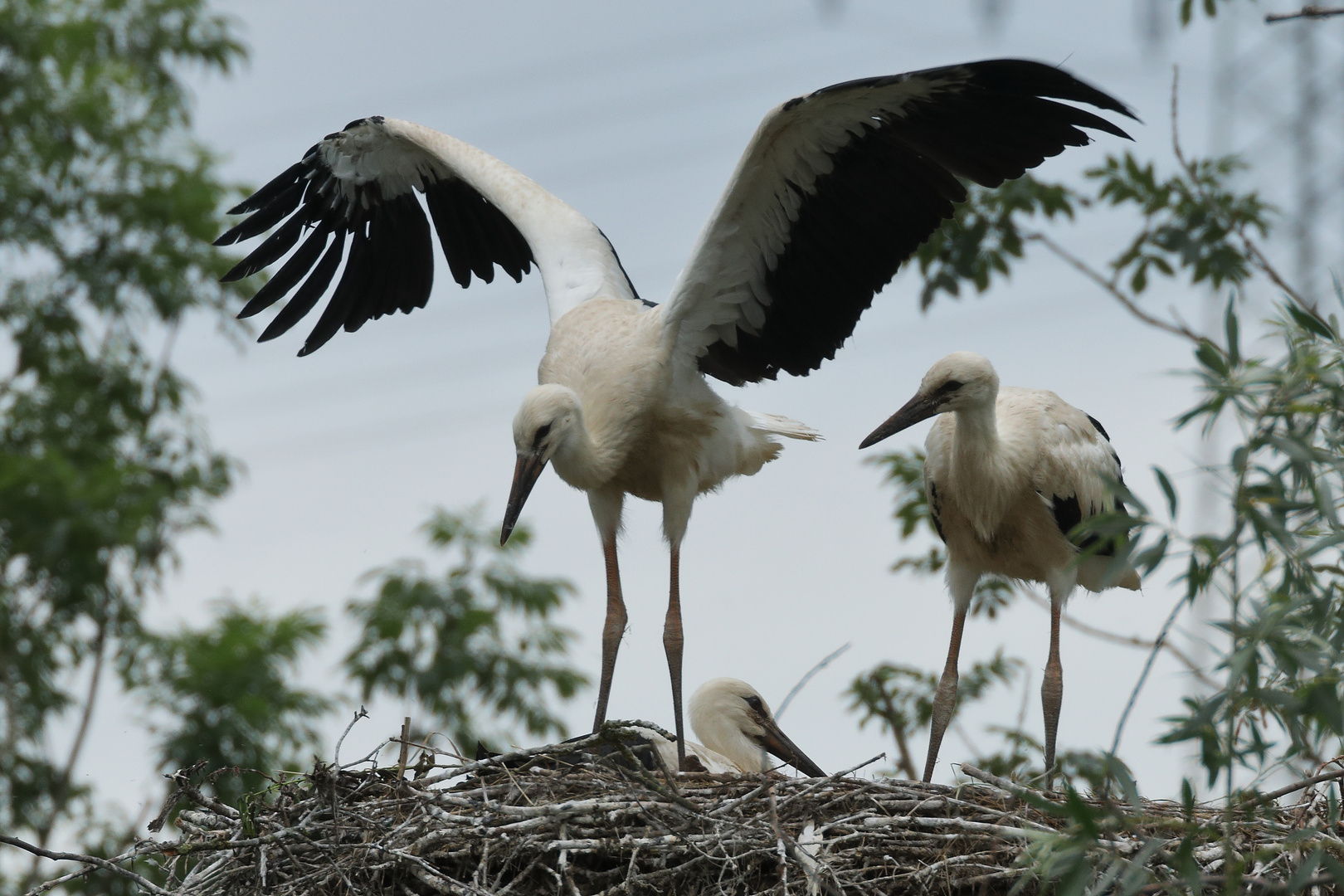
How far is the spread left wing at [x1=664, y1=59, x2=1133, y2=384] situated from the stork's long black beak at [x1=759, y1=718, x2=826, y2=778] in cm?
117

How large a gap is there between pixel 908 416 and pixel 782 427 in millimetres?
840

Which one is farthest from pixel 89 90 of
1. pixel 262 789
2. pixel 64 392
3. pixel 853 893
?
pixel 853 893

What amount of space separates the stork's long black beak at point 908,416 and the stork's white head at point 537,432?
0.89 m

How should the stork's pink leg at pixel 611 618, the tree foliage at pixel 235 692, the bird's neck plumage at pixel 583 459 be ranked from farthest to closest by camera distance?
the tree foliage at pixel 235 692, the stork's pink leg at pixel 611 618, the bird's neck plumage at pixel 583 459

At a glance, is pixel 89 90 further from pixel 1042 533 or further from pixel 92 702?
pixel 1042 533

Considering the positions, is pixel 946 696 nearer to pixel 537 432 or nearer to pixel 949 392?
pixel 949 392

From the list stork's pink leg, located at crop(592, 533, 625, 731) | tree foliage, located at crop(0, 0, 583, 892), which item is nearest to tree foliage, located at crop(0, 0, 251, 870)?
tree foliage, located at crop(0, 0, 583, 892)

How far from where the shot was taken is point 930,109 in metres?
4.18

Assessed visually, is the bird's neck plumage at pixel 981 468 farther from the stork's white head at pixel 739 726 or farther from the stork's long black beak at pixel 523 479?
the stork's long black beak at pixel 523 479

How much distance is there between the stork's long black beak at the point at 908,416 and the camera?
4387 millimetres

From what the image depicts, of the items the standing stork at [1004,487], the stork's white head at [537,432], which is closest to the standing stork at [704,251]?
the stork's white head at [537,432]

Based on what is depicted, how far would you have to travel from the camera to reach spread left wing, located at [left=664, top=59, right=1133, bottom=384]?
407 centimetres

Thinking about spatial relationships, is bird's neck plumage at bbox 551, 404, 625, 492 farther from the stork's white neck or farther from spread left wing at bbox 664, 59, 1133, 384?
the stork's white neck

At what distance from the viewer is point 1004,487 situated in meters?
4.50
